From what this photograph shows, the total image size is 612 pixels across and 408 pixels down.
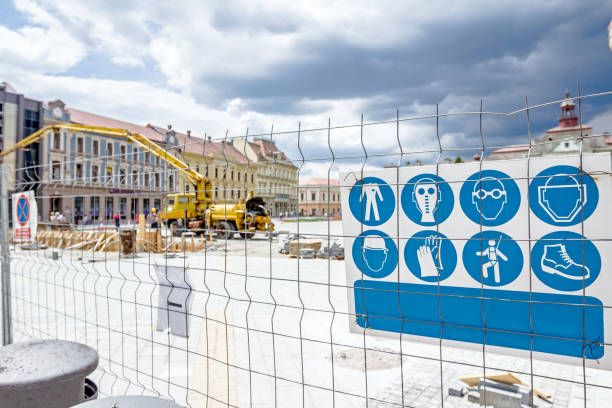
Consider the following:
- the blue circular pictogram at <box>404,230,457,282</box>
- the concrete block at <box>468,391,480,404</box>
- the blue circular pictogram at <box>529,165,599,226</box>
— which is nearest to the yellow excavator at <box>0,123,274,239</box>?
the blue circular pictogram at <box>404,230,457,282</box>

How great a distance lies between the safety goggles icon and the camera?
174cm

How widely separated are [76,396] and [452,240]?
231 cm

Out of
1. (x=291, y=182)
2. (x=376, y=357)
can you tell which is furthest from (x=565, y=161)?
(x=376, y=357)

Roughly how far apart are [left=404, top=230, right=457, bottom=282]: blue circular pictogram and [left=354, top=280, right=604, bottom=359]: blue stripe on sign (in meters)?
0.07

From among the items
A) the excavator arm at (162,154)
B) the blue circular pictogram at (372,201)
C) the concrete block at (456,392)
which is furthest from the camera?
the concrete block at (456,392)

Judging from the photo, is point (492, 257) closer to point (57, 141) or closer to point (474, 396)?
point (474, 396)

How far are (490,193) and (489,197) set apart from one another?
0.06ft

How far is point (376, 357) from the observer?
4.66 meters

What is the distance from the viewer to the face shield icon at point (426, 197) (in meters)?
1.89

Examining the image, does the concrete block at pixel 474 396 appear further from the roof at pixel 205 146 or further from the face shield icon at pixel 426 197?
the roof at pixel 205 146

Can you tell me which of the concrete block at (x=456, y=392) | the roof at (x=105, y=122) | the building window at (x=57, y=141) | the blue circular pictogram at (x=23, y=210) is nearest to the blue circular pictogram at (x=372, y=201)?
the concrete block at (x=456, y=392)

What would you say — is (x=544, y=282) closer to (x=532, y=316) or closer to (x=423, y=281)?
(x=532, y=316)

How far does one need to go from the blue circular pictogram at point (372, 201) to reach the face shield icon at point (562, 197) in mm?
640

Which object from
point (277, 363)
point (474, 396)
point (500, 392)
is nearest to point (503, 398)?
point (500, 392)
